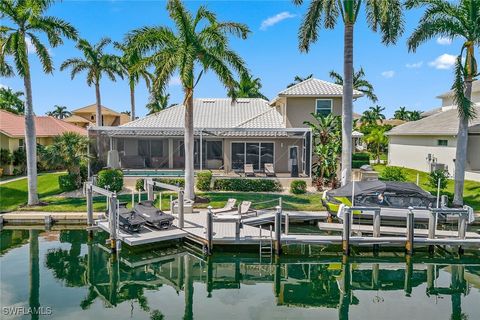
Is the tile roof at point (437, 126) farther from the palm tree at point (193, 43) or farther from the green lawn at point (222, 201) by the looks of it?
the palm tree at point (193, 43)

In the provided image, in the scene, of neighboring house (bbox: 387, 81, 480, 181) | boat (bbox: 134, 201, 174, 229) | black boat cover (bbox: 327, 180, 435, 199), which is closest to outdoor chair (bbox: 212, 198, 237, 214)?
boat (bbox: 134, 201, 174, 229)

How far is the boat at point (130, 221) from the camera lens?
14821 mm

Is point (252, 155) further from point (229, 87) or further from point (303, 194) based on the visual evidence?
point (229, 87)

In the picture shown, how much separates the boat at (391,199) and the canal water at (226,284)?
1.67 meters

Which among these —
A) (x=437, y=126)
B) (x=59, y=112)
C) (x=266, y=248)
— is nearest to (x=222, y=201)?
(x=266, y=248)

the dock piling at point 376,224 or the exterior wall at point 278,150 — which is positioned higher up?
the exterior wall at point 278,150

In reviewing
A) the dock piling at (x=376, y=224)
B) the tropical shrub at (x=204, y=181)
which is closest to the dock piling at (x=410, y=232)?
the dock piling at (x=376, y=224)

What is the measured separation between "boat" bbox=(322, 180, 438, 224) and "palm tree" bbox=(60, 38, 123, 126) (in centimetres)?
2664

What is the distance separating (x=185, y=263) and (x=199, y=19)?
451 inches

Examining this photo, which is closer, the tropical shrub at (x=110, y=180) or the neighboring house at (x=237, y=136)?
the tropical shrub at (x=110, y=180)

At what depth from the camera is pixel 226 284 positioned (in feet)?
41.0

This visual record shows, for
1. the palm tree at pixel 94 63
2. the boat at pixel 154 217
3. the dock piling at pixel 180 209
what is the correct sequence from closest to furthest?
the boat at pixel 154 217
the dock piling at pixel 180 209
the palm tree at pixel 94 63

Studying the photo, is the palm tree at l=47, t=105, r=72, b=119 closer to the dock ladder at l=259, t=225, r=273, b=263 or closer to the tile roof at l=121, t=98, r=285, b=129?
the tile roof at l=121, t=98, r=285, b=129

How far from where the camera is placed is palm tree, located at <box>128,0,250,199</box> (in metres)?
18.3
